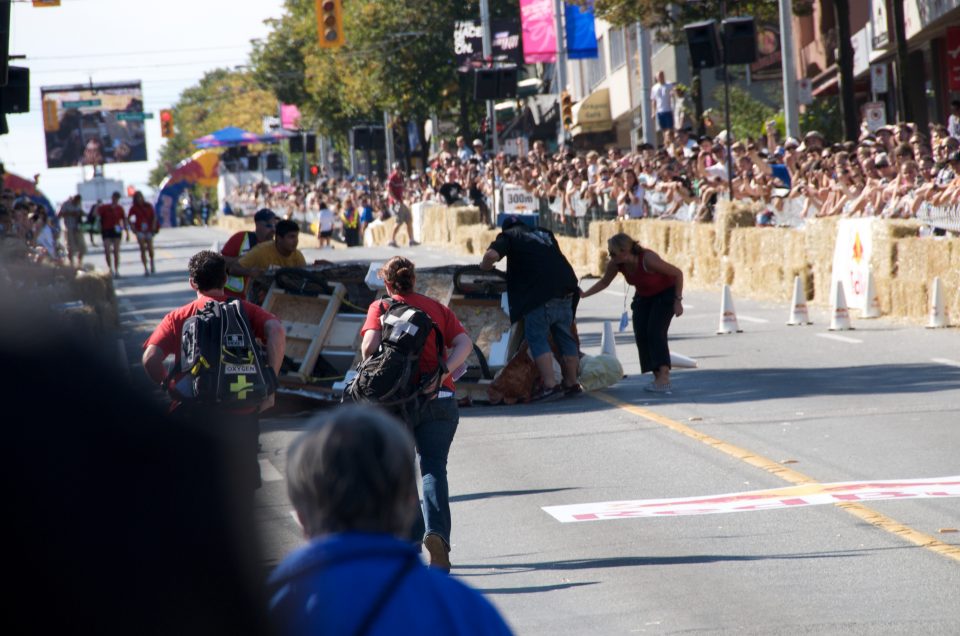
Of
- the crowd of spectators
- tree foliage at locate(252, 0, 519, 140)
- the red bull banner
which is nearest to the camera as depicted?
the crowd of spectators

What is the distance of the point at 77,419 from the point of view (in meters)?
3.52

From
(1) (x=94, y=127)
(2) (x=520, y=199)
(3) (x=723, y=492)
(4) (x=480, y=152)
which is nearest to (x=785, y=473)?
(3) (x=723, y=492)

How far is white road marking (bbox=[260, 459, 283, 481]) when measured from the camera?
1172 cm

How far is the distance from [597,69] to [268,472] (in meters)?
60.0

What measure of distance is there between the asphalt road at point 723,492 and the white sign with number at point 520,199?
70.1 ft

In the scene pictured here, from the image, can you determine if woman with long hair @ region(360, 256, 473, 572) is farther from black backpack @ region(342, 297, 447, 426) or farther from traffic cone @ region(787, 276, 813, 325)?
traffic cone @ region(787, 276, 813, 325)

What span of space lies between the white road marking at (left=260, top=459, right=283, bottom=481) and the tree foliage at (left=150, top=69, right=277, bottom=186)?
8642 centimetres

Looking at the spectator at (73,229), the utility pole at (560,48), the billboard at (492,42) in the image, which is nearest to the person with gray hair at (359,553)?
the spectator at (73,229)

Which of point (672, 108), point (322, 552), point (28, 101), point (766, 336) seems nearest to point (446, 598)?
point (322, 552)

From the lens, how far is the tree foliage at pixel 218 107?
123688mm

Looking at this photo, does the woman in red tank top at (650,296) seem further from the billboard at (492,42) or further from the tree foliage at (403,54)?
the tree foliage at (403,54)

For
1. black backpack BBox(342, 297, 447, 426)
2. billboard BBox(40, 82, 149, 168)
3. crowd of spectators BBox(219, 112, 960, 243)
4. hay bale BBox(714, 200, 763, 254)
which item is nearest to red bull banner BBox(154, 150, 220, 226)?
billboard BBox(40, 82, 149, 168)

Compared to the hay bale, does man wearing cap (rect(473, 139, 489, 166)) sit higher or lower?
higher

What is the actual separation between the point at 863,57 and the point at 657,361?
28.8 metres
